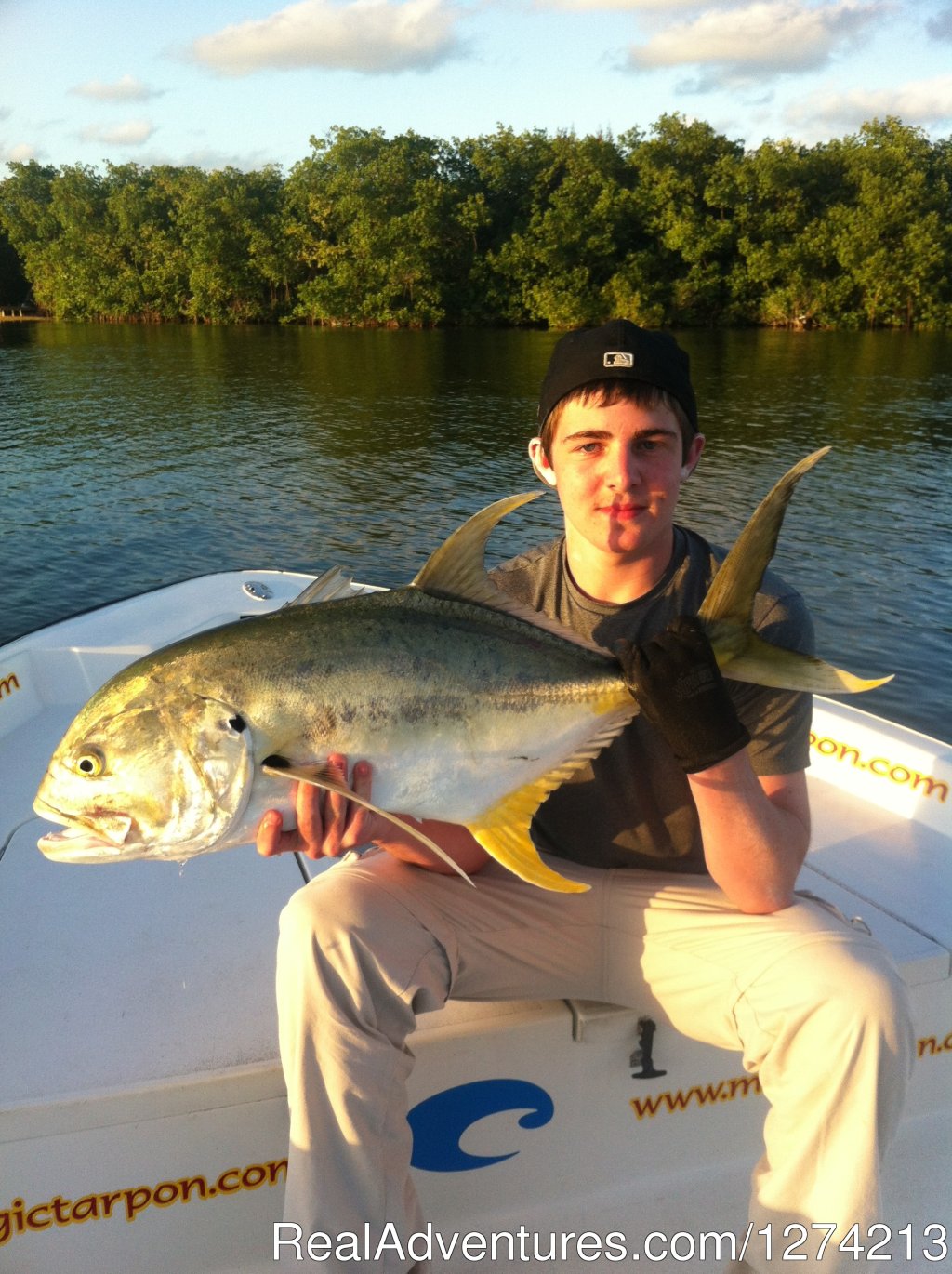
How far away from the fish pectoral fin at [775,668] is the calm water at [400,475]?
7.31 metres

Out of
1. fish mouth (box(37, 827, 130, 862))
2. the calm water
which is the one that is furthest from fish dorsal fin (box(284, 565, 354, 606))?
the calm water

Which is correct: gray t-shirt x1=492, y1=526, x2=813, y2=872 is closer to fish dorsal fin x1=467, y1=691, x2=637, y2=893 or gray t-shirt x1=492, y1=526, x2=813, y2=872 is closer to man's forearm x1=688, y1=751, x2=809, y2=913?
→ man's forearm x1=688, y1=751, x2=809, y2=913

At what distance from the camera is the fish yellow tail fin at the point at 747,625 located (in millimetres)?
2158

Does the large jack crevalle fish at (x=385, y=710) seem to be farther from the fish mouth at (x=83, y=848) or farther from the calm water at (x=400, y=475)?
the calm water at (x=400, y=475)

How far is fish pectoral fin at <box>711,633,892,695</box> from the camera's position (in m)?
2.14

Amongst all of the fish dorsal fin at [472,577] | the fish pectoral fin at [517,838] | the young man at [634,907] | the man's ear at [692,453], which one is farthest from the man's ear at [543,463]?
the fish pectoral fin at [517,838]

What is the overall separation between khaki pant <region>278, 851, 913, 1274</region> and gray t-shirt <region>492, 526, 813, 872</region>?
169mm

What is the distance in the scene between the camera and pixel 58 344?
48.3 meters

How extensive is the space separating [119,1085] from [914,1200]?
88.9 inches

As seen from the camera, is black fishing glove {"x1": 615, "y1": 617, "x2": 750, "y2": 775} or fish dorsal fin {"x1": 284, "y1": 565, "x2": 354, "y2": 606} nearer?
black fishing glove {"x1": 615, "y1": 617, "x2": 750, "y2": 775}

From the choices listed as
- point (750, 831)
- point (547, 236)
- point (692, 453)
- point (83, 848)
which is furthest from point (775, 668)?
point (547, 236)

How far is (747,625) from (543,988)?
3.51ft

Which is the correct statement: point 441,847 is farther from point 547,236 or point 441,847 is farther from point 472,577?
point 547,236

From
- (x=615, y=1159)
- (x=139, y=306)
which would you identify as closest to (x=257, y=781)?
(x=615, y=1159)
